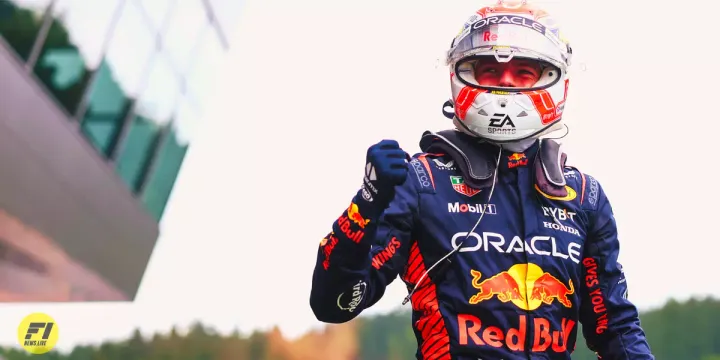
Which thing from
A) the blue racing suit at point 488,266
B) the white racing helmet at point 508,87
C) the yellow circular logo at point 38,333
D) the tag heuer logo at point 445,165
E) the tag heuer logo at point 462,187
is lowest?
the yellow circular logo at point 38,333

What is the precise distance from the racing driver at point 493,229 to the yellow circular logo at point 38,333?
8466 mm

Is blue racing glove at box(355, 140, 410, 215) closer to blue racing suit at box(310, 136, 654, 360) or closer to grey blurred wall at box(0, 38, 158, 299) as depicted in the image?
blue racing suit at box(310, 136, 654, 360)

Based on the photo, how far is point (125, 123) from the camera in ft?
47.6

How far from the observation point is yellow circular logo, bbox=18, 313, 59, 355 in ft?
34.0

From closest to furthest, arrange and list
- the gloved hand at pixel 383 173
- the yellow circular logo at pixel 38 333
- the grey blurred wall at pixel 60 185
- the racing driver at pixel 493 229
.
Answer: the gloved hand at pixel 383 173, the racing driver at pixel 493 229, the yellow circular logo at pixel 38 333, the grey blurred wall at pixel 60 185

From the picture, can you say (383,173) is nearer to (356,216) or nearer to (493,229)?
(356,216)

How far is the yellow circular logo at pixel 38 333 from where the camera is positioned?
34.0ft

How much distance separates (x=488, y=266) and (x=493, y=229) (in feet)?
0.40

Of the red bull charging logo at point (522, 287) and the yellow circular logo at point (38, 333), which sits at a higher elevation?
the red bull charging logo at point (522, 287)

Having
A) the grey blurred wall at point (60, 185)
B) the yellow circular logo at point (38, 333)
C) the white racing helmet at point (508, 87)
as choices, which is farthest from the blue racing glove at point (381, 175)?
the grey blurred wall at point (60, 185)

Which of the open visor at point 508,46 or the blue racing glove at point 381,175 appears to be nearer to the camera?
the blue racing glove at point 381,175

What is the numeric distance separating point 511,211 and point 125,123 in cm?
1243

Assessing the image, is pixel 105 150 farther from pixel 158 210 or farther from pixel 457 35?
pixel 457 35

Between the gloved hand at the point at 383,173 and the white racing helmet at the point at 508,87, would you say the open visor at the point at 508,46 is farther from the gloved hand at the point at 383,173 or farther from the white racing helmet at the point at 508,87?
the gloved hand at the point at 383,173
